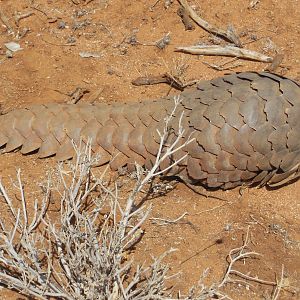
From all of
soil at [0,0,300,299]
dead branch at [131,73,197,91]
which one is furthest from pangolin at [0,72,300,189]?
dead branch at [131,73,197,91]

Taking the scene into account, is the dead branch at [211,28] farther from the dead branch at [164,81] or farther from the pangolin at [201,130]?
the pangolin at [201,130]

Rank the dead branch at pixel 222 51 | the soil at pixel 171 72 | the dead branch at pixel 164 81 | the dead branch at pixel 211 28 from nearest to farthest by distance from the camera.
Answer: the soil at pixel 171 72, the dead branch at pixel 164 81, the dead branch at pixel 222 51, the dead branch at pixel 211 28

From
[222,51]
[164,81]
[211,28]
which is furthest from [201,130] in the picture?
[211,28]

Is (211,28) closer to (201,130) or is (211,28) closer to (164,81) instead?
(164,81)

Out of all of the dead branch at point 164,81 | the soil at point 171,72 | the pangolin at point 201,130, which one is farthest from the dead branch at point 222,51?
the pangolin at point 201,130

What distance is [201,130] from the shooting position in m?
4.05

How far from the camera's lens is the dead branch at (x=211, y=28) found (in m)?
5.25

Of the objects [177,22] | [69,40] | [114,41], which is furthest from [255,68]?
[69,40]

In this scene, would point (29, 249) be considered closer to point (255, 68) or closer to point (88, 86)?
point (88, 86)

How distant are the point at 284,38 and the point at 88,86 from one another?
1.75m

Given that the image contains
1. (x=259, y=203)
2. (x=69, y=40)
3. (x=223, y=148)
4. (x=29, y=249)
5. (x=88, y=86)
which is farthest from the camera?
(x=69, y=40)

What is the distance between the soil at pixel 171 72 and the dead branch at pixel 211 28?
6 cm

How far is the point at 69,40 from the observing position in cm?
529

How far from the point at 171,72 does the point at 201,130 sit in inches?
43.0
